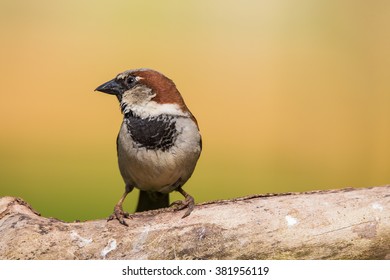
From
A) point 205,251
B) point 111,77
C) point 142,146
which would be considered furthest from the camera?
point 111,77

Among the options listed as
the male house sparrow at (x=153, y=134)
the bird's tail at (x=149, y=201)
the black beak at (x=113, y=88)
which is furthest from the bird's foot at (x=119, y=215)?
the black beak at (x=113, y=88)

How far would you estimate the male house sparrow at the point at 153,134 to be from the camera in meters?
3.24

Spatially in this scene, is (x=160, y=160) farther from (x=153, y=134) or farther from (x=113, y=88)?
(x=113, y=88)

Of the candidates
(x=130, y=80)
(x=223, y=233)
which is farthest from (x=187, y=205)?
(x=130, y=80)

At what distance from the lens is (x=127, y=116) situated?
3.35 metres

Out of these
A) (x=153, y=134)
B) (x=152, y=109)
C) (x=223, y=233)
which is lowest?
(x=223, y=233)

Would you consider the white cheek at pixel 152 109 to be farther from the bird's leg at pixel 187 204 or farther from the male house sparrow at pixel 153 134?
the bird's leg at pixel 187 204

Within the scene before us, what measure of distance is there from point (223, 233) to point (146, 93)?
879 millimetres

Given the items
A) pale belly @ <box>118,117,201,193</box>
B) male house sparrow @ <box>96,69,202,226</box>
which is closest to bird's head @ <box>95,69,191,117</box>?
male house sparrow @ <box>96,69,202,226</box>

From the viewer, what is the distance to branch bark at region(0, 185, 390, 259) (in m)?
3.00

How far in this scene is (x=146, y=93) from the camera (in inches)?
131
